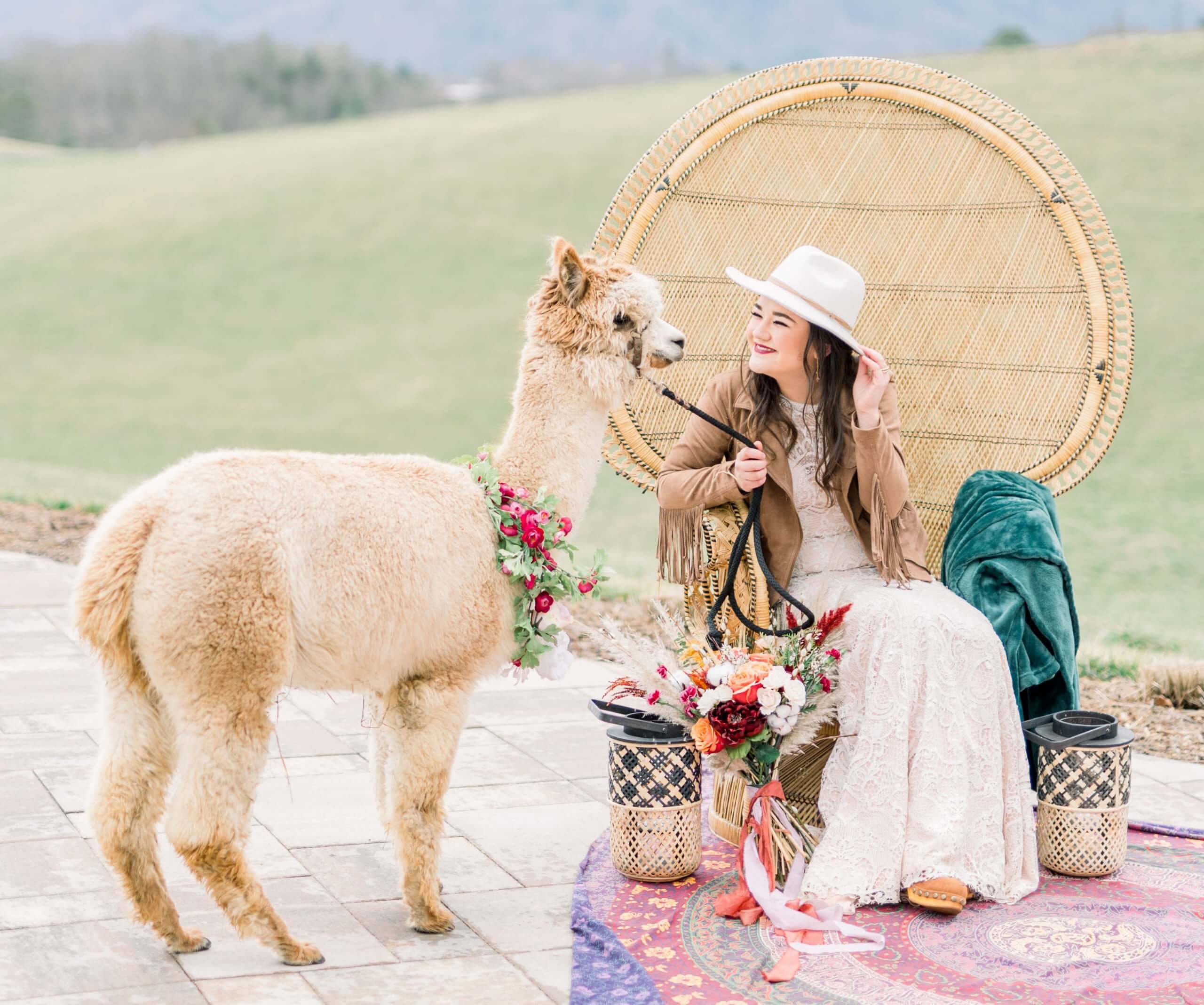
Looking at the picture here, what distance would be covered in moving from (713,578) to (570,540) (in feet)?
1.48

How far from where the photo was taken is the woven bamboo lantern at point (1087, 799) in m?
3.32

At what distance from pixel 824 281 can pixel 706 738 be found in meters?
1.19

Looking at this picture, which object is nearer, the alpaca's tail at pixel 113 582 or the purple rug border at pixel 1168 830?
the alpaca's tail at pixel 113 582

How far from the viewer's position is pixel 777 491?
353 centimetres

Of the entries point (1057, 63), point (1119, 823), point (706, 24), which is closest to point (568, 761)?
point (1119, 823)

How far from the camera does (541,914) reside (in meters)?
3.14

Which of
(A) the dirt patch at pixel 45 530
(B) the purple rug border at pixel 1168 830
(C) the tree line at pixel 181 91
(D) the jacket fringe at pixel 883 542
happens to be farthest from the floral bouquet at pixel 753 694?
(C) the tree line at pixel 181 91

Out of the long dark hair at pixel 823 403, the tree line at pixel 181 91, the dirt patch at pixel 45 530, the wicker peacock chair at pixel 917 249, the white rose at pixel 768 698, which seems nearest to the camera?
the white rose at pixel 768 698

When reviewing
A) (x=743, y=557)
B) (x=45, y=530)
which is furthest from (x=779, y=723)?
(x=45, y=530)

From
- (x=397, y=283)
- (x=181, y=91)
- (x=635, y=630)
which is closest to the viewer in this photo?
(x=635, y=630)

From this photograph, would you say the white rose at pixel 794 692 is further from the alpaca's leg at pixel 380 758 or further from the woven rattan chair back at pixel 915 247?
the woven rattan chair back at pixel 915 247

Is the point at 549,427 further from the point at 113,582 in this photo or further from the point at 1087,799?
the point at 1087,799

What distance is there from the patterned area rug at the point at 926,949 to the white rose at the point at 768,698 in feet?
1.59

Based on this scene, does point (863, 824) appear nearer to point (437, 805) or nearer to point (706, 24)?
point (437, 805)
